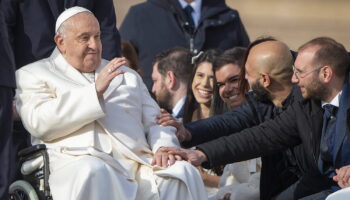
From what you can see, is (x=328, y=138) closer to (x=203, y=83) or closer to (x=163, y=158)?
(x=163, y=158)

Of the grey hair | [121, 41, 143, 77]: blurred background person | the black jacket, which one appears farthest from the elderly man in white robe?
[121, 41, 143, 77]: blurred background person

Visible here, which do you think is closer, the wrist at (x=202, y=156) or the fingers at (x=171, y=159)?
the fingers at (x=171, y=159)

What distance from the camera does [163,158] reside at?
1020 cm

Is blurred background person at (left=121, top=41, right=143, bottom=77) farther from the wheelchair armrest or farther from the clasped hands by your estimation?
the wheelchair armrest

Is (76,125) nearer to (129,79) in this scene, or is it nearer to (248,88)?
(129,79)

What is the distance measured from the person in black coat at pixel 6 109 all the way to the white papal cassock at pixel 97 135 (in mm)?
199

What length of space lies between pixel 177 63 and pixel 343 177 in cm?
325

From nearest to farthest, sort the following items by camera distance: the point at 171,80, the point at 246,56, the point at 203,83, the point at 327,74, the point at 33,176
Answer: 1. the point at 33,176
2. the point at 327,74
3. the point at 246,56
4. the point at 203,83
5. the point at 171,80

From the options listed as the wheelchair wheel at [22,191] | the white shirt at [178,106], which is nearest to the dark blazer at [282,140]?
the wheelchair wheel at [22,191]

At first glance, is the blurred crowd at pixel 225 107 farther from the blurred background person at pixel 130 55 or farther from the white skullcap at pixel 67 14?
the blurred background person at pixel 130 55

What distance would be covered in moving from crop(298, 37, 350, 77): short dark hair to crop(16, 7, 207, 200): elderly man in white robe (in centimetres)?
111

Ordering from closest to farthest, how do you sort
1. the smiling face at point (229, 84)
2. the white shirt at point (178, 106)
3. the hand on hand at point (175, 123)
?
the hand on hand at point (175, 123) → the smiling face at point (229, 84) → the white shirt at point (178, 106)

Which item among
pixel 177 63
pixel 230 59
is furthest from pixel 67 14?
pixel 177 63

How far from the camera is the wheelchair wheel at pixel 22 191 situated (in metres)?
10.0
